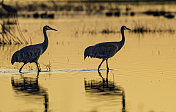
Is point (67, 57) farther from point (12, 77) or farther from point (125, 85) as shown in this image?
point (125, 85)

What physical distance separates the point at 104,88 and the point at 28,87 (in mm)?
1822

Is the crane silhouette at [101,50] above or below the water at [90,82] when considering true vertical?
above

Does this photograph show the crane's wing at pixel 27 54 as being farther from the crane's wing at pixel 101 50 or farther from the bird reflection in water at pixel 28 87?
the crane's wing at pixel 101 50

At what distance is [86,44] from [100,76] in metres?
9.55

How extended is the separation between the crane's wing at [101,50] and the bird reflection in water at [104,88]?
2.42 meters

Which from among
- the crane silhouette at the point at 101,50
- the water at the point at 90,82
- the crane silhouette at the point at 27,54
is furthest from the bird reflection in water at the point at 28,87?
the crane silhouette at the point at 101,50

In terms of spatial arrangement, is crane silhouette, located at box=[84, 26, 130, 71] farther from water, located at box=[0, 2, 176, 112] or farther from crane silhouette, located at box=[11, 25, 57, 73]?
crane silhouette, located at box=[11, 25, 57, 73]

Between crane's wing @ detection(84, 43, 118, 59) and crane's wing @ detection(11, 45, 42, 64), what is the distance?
148cm

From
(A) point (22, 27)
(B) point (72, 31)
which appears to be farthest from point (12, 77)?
(A) point (22, 27)

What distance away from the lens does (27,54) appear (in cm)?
1759

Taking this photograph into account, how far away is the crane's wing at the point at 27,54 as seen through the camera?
1739 cm

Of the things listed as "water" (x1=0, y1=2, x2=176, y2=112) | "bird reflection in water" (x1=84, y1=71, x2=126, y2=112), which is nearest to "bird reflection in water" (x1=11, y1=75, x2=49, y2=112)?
"water" (x1=0, y1=2, x2=176, y2=112)

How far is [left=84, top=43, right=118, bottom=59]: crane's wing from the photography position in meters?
18.0

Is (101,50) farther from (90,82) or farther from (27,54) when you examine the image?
(90,82)
